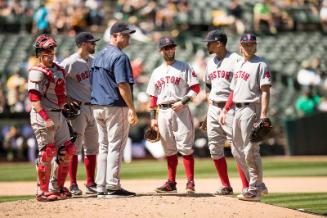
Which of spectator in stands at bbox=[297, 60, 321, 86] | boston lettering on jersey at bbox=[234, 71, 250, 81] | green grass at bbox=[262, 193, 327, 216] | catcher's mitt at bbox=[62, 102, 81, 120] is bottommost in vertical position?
green grass at bbox=[262, 193, 327, 216]

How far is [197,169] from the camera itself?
54.1ft

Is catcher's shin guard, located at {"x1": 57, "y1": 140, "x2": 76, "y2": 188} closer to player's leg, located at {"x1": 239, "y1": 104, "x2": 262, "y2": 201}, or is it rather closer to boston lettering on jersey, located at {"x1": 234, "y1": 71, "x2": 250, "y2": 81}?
player's leg, located at {"x1": 239, "y1": 104, "x2": 262, "y2": 201}

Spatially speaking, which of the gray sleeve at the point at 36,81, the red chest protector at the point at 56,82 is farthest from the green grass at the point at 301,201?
the gray sleeve at the point at 36,81

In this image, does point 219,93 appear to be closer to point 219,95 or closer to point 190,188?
point 219,95

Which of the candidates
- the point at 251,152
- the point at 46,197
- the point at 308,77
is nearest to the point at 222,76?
the point at 251,152

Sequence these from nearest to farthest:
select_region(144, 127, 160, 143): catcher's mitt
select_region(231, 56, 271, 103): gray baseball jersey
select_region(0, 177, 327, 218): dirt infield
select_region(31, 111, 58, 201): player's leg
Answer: select_region(0, 177, 327, 218): dirt infield → select_region(31, 111, 58, 201): player's leg → select_region(231, 56, 271, 103): gray baseball jersey → select_region(144, 127, 160, 143): catcher's mitt

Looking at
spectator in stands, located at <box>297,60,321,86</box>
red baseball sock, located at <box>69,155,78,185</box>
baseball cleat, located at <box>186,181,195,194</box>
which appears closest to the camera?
baseball cleat, located at <box>186,181,195,194</box>

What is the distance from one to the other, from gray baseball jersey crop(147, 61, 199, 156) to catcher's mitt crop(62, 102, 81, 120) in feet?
3.29

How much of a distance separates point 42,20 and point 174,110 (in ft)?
44.8

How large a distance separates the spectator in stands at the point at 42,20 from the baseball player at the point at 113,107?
13944mm

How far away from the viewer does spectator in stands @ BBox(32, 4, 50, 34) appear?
75.4 ft

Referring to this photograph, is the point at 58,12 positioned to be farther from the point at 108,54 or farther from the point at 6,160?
the point at 108,54

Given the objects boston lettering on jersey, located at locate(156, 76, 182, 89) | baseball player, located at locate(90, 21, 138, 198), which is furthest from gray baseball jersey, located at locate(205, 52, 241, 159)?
baseball player, located at locate(90, 21, 138, 198)

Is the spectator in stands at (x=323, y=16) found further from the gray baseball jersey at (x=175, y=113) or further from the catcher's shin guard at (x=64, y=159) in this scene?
the catcher's shin guard at (x=64, y=159)
